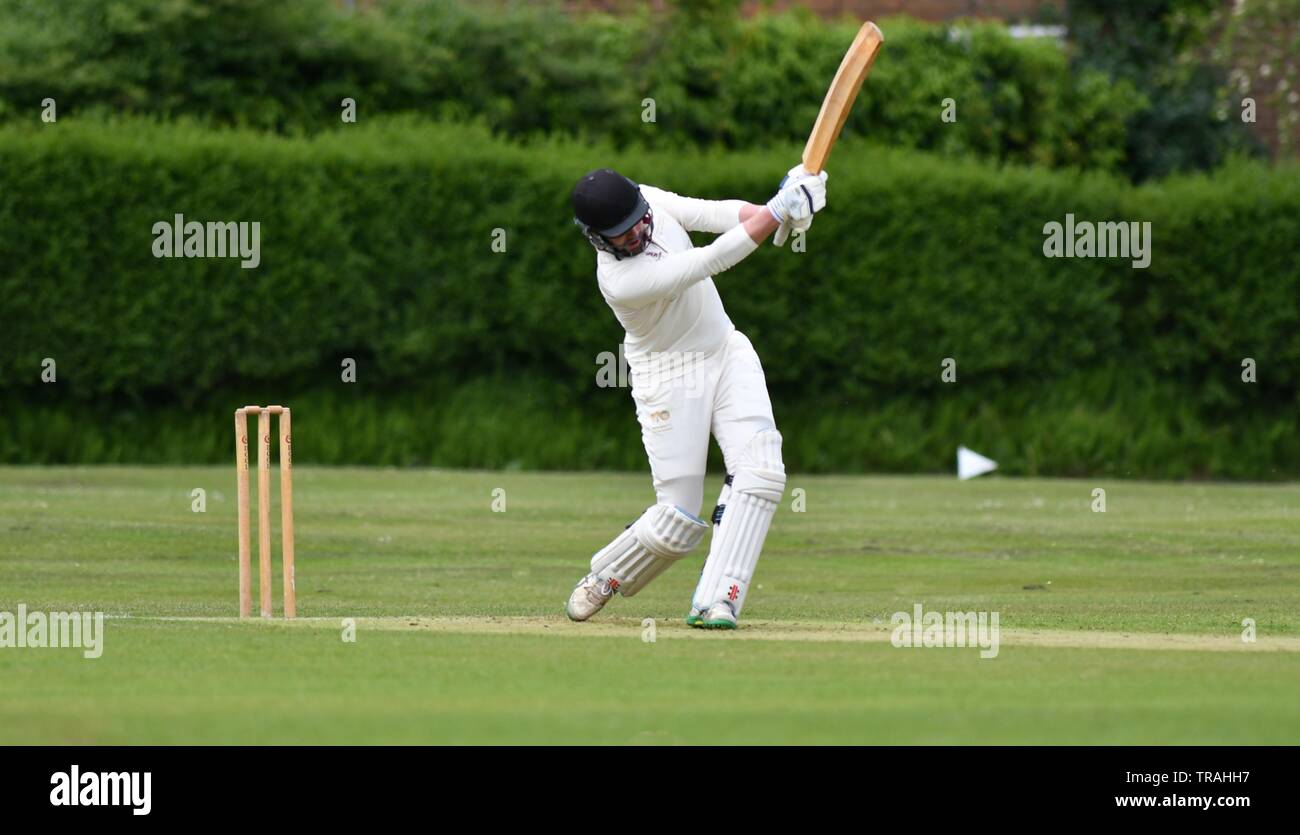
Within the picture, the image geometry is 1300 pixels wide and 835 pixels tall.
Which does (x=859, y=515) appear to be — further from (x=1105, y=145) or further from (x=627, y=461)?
(x=1105, y=145)

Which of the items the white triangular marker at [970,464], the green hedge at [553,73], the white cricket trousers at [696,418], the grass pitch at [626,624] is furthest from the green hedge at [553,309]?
the white cricket trousers at [696,418]

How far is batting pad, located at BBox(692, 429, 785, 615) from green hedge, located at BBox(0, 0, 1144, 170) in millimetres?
14097

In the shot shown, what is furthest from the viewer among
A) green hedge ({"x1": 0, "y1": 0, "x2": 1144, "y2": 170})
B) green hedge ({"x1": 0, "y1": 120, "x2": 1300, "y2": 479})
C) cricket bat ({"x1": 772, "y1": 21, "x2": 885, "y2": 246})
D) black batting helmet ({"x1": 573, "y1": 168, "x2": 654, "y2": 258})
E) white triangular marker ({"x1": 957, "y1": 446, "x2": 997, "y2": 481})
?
green hedge ({"x1": 0, "y1": 0, "x2": 1144, "y2": 170})

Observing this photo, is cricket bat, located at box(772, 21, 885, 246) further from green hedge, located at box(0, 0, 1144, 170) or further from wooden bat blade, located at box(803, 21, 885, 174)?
green hedge, located at box(0, 0, 1144, 170)

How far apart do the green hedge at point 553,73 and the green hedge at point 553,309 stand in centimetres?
150

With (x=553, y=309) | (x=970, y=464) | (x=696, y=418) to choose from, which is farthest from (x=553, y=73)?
(x=696, y=418)

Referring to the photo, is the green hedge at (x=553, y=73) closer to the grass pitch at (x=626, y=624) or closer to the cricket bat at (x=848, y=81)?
the grass pitch at (x=626, y=624)

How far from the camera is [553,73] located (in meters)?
24.9

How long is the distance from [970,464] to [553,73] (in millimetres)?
6553

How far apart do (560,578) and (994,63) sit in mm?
15359

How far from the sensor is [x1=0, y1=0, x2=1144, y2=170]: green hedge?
75.7 feet

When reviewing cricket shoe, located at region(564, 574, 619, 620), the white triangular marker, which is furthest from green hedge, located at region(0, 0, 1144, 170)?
cricket shoe, located at region(564, 574, 619, 620)

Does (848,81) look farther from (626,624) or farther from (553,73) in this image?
(553,73)
